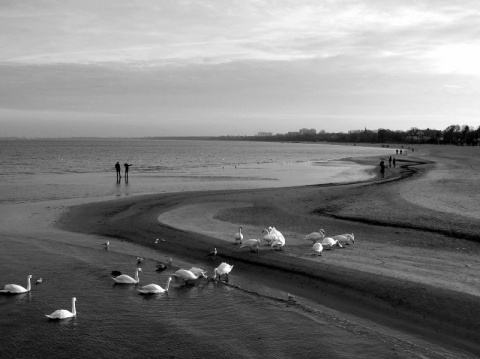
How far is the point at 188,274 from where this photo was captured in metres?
14.2

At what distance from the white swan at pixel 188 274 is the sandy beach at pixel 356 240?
177 centimetres

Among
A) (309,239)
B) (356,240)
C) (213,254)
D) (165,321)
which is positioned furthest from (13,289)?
(356,240)

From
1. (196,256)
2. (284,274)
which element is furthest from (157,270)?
(284,274)

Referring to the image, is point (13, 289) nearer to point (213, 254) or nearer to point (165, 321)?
point (165, 321)

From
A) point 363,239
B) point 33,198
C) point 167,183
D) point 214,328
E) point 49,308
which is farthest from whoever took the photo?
point 167,183

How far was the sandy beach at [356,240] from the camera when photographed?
12023 millimetres

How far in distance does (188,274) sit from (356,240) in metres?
7.88

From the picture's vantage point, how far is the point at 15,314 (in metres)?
12.0

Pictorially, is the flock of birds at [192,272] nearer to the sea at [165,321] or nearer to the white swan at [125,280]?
the white swan at [125,280]

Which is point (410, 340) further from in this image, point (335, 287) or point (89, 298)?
point (89, 298)

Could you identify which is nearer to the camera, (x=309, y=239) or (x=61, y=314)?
(x=61, y=314)

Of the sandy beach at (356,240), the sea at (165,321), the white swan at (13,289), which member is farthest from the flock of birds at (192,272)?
the sandy beach at (356,240)

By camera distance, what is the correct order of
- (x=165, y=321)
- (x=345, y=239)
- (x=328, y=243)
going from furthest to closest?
1. (x=345, y=239)
2. (x=328, y=243)
3. (x=165, y=321)

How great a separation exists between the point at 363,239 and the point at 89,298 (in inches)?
439
